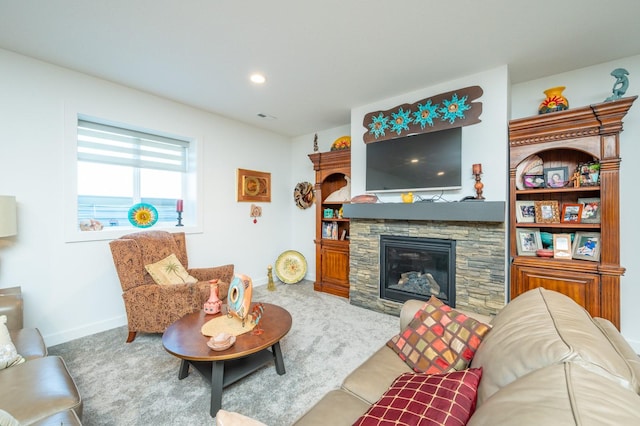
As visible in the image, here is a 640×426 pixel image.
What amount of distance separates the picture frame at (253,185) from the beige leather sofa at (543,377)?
3.41m

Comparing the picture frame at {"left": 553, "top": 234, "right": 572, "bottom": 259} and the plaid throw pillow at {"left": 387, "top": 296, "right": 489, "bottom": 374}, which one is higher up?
the picture frame at {"left": 553, "top": 234, "right": 572, "bottom": 259}

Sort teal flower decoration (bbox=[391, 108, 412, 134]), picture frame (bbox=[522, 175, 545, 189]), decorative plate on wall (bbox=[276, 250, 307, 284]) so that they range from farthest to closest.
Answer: decorative plate on wall (bbox=[276, 250, 307, 284]) → teal flower decoration (bbox=[391, 108, 412, 134]) → picture frame (bbox=[522, 175, 545, 189])

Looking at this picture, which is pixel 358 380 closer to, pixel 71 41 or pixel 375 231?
pixel 375 231

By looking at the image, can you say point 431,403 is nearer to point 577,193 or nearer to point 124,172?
point 577,193

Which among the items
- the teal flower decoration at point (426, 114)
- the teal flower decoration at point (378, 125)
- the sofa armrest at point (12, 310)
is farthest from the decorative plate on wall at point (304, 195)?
the sofa armrest at point (12, 310)

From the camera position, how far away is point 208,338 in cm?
181

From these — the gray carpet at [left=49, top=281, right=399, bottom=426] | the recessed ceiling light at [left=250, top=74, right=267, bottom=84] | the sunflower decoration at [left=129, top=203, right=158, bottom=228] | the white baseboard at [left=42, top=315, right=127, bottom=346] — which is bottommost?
the gray carpet at [left=49, top=281, right=399, bottom=426]

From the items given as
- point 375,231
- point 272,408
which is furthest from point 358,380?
point 375,231

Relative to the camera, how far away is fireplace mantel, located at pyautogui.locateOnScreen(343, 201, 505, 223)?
2.55 metres

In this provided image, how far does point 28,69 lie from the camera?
2471mm

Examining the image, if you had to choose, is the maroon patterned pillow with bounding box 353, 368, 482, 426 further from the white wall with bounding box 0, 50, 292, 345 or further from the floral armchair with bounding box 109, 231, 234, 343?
the white wall with bounding box 0, 50, 292, 345

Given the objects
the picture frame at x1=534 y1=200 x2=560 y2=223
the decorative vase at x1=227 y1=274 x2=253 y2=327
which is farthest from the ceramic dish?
the picture frame at x1=534 y1=200 x2=560 y2=223

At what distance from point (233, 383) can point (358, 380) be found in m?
1.08

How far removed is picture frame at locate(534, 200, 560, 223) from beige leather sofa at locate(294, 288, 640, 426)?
73.0 inches
